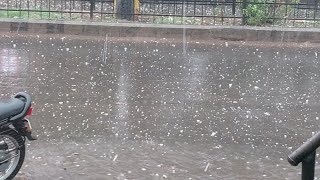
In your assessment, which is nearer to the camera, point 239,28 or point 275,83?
point 275,83

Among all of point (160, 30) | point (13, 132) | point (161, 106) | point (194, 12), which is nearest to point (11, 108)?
point (13, 132)

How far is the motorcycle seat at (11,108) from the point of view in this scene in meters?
4.25

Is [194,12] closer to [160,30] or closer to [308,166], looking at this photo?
[160,30]

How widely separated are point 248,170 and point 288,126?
154 cm

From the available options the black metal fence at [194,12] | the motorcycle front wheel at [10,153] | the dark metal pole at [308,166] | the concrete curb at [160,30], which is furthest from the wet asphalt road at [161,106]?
the dark metal pole at [308,166]

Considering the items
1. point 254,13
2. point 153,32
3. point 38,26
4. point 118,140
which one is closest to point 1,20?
point 38,26

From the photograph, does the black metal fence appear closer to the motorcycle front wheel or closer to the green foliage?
the green foliage

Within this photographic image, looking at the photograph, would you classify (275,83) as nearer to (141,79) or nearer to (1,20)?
(141,79)

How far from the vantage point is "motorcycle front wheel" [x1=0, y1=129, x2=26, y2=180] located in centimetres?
437

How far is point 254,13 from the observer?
13.0m

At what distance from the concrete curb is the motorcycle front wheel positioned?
7.80 meters

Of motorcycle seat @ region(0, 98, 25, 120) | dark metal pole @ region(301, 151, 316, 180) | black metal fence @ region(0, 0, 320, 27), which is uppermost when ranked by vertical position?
black metal fence @ region(0, 0, 320, 27)

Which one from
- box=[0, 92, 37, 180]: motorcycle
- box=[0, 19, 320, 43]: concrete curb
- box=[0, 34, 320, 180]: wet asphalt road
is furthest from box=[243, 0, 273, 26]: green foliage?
box=[0, 92, 37, 180]: motorcycle

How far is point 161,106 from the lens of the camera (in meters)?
7.09
